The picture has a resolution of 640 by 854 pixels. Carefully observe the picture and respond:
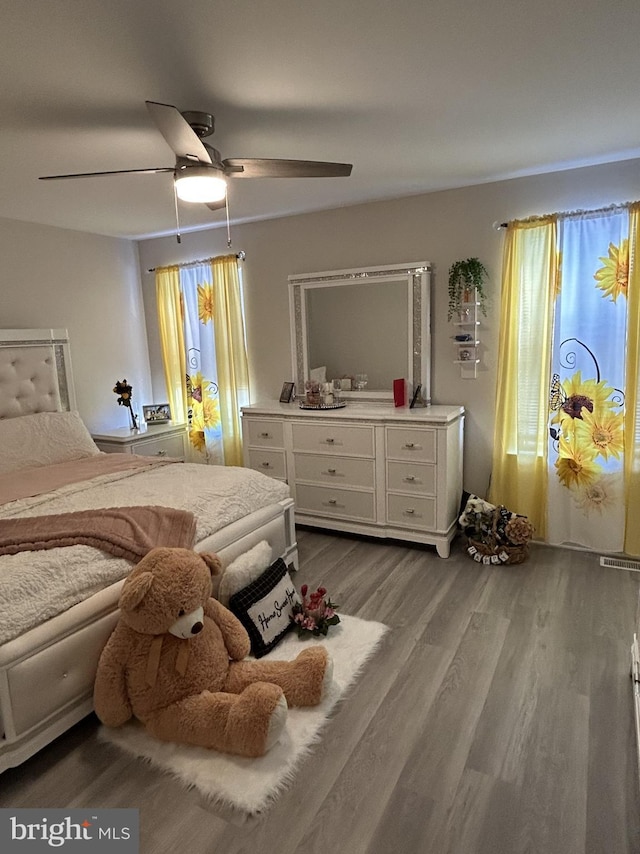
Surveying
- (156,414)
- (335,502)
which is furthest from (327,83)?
(156,414)

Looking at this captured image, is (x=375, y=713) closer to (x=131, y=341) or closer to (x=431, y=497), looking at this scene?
(x=431, y=497)

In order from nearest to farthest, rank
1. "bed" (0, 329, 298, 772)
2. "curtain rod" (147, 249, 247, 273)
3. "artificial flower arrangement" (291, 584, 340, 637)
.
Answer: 1. "bed" (0, 329, 298, 772)
2. "artificial flower arrangement" (291, 584, 340, 637)
3. "curtain rod" (147, 249, 247, 273)

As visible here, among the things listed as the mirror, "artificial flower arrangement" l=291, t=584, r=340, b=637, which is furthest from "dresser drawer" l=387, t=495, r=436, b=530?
"artificial flower arrangement" l=291, t=584, r=340, b=637

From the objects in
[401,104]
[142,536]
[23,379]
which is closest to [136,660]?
[142,536]

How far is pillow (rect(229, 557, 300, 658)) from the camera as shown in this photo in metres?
2.32

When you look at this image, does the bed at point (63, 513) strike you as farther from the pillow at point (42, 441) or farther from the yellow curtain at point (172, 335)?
the yellow curtain at point (172, 335)

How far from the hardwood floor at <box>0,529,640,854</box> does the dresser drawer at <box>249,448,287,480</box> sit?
4.53ft

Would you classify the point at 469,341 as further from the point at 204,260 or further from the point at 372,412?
the point at 204,260

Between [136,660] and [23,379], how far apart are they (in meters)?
2.66

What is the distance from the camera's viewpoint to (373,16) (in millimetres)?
1531

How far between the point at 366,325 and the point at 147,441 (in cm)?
201

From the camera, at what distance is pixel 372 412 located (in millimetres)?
3549

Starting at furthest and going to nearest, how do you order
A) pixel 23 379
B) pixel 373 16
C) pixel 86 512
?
pixel 23 379
pixel 86 512
pixel 373 16

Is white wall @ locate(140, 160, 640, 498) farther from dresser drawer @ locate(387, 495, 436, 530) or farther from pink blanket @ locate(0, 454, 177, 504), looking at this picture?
pink blanket @ locate(0, 454, 177, 504)
